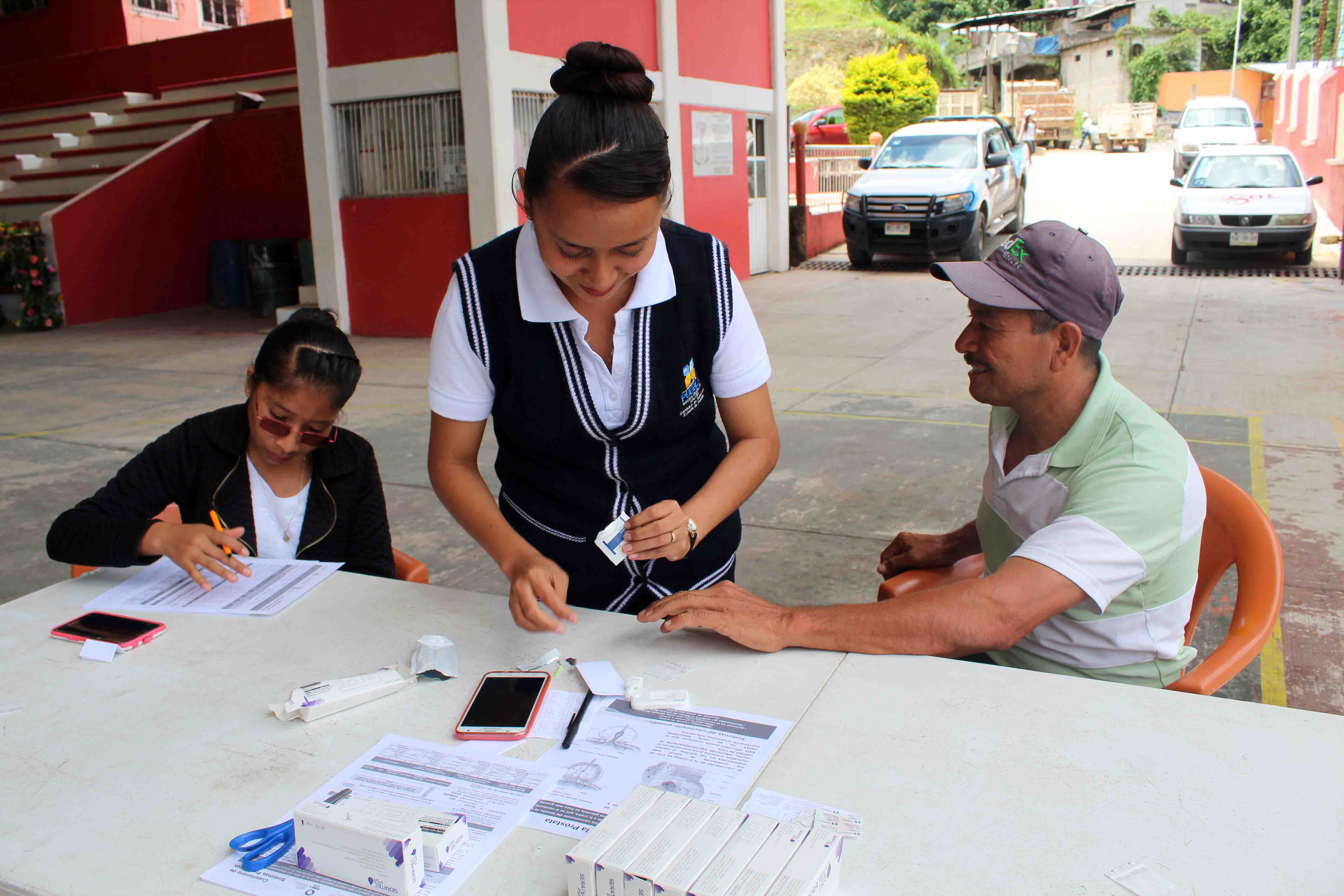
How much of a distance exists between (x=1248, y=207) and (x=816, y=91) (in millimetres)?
29751

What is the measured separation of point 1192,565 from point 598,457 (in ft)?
3.71

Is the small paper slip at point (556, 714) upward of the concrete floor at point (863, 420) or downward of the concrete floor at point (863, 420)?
upward

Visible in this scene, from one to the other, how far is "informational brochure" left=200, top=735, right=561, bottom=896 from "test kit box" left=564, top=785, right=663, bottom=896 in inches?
5.6

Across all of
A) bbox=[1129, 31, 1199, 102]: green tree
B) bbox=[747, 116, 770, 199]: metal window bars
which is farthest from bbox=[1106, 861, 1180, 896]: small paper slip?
bbox=[1129, 31, 1199, 102]: green tree

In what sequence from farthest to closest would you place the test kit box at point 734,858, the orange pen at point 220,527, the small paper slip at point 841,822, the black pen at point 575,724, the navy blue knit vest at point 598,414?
1. the orange pen at point 220,527
2. the navy blue knit vest at point 598,414
3. the black pen at point 575,724
4. the small paper slip at point 841,822
5. the test kit box at point 734,858

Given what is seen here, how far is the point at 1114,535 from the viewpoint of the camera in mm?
1697

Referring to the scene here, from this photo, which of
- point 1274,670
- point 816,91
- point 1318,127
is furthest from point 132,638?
point 816,91

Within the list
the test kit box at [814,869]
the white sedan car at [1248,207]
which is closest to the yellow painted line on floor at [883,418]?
the test kit box at [814,869]

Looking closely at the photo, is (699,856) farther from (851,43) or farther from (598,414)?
(851,43)

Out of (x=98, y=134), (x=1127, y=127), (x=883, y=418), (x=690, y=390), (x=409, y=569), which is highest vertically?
(x=1127, y=127)

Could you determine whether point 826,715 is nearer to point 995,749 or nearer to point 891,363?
point 995,749

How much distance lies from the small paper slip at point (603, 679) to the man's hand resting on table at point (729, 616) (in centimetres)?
13

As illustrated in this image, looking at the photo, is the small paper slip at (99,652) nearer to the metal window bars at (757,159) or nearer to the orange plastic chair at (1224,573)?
the orange plastic chair at (1224,573)

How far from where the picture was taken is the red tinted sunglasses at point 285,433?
7.64 ft
